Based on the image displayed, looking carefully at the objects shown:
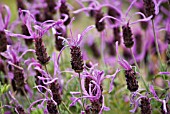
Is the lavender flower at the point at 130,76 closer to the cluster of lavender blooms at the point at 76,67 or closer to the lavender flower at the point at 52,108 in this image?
the cluster of lavender blooms at the point at 76,67

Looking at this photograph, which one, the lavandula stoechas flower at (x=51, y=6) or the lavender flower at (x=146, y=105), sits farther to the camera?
the lavandula stoechas flower at (x=51, y=6)

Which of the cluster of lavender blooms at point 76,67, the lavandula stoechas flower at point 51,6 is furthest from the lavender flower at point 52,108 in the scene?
the lavandula stoechas flower at point 51,6

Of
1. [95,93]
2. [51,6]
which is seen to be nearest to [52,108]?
[95,93]

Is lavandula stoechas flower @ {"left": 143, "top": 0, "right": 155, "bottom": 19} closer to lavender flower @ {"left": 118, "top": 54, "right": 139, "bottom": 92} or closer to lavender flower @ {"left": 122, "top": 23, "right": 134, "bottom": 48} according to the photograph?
lavender flower @ {"left": 122, "top": 23, "right": 134, "bottom": 48}

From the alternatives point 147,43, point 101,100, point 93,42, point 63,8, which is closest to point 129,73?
point 101,100

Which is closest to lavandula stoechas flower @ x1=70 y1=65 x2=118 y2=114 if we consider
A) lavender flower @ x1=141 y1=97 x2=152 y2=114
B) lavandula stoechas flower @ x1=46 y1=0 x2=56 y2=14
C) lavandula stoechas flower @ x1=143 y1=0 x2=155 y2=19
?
lavender flower @ x1=141 y1=97 x2=152 y2=114

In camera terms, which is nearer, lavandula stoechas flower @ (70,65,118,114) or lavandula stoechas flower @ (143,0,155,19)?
lavandula stoechas flower @ (70,65,118,114)

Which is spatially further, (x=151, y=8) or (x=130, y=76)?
(x=151, y=8)

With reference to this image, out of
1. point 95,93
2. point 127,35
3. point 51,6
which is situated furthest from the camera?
point 51,6

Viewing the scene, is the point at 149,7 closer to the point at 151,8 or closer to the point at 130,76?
the point at 151,8
